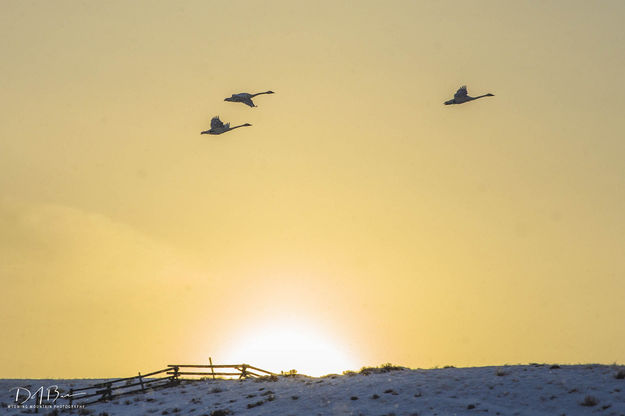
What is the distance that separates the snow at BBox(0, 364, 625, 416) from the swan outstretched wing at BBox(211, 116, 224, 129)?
15434 mm

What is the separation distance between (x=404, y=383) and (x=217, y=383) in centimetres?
1318

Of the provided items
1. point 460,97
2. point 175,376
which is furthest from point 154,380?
point 460,97

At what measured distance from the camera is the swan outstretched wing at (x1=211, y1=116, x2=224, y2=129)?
50.8 m

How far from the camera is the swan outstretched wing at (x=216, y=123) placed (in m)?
50.8

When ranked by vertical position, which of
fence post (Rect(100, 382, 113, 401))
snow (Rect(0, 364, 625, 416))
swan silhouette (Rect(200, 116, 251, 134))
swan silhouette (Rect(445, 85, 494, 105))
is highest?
swan silhouette (Rect(200, 116, 251, 134))

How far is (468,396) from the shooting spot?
3738cm

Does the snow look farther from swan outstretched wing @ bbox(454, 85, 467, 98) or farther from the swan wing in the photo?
the swan wing

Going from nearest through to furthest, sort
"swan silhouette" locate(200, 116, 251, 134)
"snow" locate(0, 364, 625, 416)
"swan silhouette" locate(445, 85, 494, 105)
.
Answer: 1. "snow" locate(0, 364, 625, 416)
2. "swan silhouette" locate(445, 85, 494, 105)
3. "swan silhouette" locate(200, 116, 251, 134)

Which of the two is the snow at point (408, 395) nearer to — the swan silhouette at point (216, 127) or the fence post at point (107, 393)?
the fence post at point (107, 393)

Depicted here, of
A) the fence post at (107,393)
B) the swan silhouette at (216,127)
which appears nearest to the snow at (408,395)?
the fence post at (107,393)

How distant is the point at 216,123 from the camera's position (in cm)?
5088

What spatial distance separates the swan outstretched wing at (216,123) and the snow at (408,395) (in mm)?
15434

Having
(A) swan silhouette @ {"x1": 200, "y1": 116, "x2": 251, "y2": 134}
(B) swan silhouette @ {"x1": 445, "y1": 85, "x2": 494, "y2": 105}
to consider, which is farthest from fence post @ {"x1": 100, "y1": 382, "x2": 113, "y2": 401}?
(B) swan silhouette @ {"x1": 445, "y1": 85, "x2": 494, "y2": 105}

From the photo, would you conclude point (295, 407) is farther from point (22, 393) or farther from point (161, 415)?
point (22, 393)
